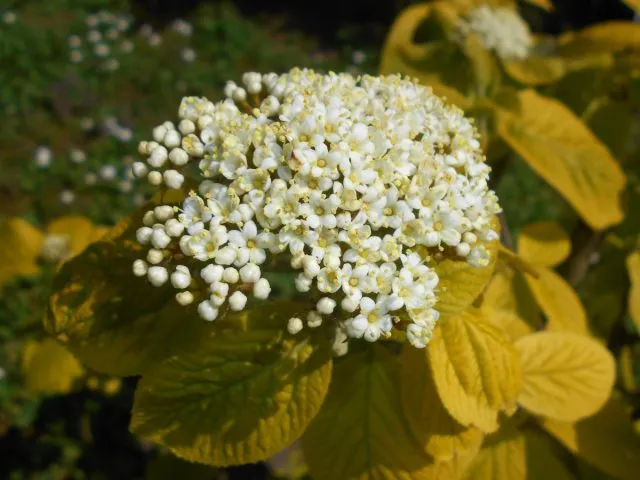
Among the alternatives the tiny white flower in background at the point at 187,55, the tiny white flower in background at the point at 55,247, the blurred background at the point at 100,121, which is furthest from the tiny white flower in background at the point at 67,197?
the tiny white flower in background at the point at 55,247

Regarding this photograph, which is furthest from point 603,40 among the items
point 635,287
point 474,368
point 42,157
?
point 42,157

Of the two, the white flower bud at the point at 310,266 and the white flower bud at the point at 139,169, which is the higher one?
A: the white flower bud at the point at 310,266

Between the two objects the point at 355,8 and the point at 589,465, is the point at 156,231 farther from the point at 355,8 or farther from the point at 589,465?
the point at 355,8

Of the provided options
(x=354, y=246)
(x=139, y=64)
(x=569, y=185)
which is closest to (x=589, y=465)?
(x=569, y=185)

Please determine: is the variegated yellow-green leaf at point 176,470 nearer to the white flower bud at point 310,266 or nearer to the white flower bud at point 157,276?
the white flower bud at point 157,276

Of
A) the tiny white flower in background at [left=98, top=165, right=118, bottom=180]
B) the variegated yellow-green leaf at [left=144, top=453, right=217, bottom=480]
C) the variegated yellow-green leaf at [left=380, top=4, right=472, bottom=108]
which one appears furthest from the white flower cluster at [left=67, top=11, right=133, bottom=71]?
the variegated yellow-green leaf at [left=144, top=453, right=217, bottom=480]

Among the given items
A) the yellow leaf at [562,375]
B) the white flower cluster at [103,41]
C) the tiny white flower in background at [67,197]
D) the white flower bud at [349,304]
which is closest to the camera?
the white flower bud at [349,304]

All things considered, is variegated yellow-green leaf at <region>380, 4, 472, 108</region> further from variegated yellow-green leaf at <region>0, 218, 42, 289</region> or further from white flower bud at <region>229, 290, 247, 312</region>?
variegated yellow-green leaf at <region>0, 218, 42, 289</region>
